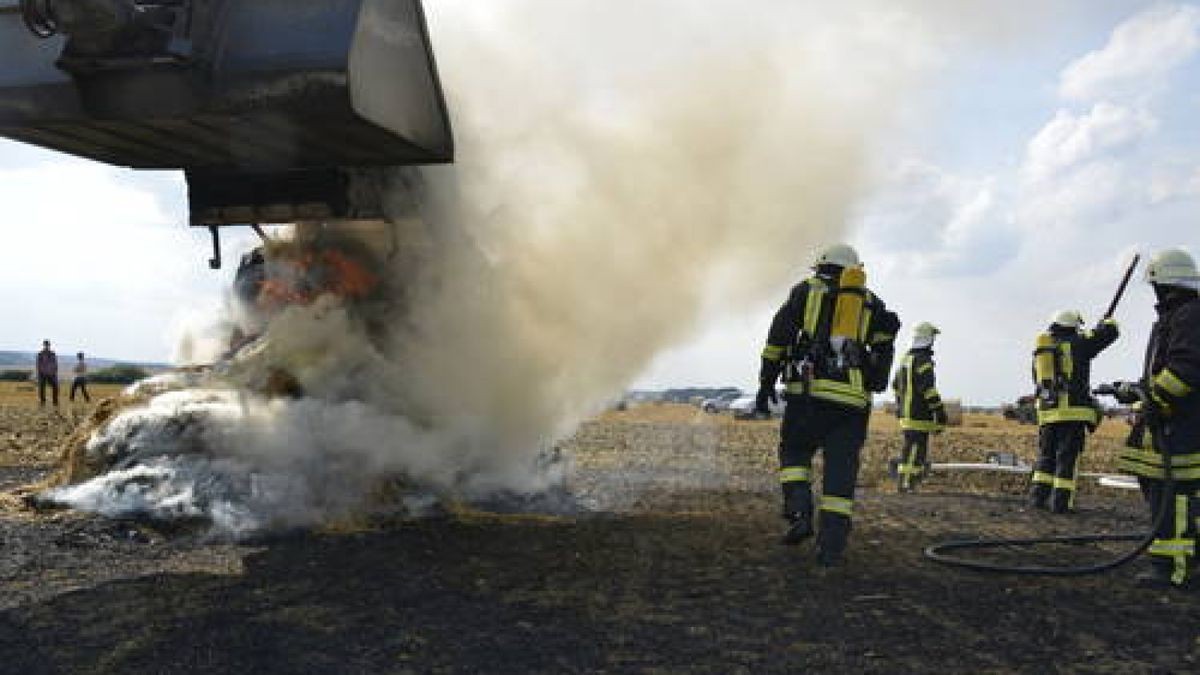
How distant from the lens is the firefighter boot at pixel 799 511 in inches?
235

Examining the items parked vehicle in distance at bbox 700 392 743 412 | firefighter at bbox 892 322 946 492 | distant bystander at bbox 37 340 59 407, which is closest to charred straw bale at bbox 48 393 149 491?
firefighter at bbox 892 322 946 492

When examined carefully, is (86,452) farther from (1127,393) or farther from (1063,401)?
(1063,401)

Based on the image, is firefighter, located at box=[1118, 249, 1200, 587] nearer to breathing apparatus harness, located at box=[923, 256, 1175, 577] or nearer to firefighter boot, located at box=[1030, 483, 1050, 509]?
breathing apparatus harness, located at box=[923, 256, 1175, 577]

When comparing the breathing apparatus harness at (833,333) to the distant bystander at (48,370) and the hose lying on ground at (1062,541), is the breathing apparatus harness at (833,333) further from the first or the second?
the distant bystander at (48,370)

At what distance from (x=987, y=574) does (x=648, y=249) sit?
3.76 metres

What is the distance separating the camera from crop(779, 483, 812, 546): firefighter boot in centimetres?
597

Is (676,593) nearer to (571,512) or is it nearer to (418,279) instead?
(571,512)

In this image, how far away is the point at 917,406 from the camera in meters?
10.5

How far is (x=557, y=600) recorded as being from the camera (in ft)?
15.6

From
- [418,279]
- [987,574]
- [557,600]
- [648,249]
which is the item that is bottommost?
[557,600]

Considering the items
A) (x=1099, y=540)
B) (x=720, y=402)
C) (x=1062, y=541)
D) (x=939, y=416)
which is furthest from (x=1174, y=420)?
(x=720, y=402)

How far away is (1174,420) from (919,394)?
5.15 metres

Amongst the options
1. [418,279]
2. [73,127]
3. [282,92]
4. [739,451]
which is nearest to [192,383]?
[418,279]

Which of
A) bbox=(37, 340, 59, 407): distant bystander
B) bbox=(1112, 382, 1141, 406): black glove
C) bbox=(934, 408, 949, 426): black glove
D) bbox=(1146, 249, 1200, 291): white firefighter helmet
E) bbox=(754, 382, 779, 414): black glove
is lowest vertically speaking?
bbox=(37, 340, 59, 407): distant bystander
